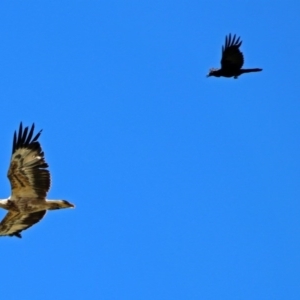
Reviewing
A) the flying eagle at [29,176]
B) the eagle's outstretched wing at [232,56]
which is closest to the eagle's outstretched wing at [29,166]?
the flying eagle at [29,176]

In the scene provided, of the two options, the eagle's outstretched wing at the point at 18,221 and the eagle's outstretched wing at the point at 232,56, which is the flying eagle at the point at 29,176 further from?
the eagle's outstretched wing at the point at 232,56

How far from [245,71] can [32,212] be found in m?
8.46

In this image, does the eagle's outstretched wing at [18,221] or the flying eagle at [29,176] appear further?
the eagle's outstretched wing at [18,221]

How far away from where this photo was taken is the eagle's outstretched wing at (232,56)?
26547 mm

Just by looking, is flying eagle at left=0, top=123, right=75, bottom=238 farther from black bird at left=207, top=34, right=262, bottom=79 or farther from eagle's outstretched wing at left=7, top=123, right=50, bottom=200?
black bird at left=207, top=34, right=262, bottom=79

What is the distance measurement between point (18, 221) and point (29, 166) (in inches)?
74.4

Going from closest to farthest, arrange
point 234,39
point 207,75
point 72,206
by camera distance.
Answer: point 72,206 < point 234,39 < point 207,75

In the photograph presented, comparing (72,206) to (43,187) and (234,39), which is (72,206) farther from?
(234,39)

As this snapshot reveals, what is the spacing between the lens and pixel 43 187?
72.5 ft

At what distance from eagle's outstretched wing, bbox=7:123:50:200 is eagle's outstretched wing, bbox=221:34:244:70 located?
743 centimetres

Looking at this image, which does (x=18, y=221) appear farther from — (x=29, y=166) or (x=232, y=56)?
(x=232, y=56)

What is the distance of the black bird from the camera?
26578mm

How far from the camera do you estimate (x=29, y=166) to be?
2205 centimetres

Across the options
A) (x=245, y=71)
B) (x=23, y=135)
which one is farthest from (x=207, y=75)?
(x=23, y=135)
